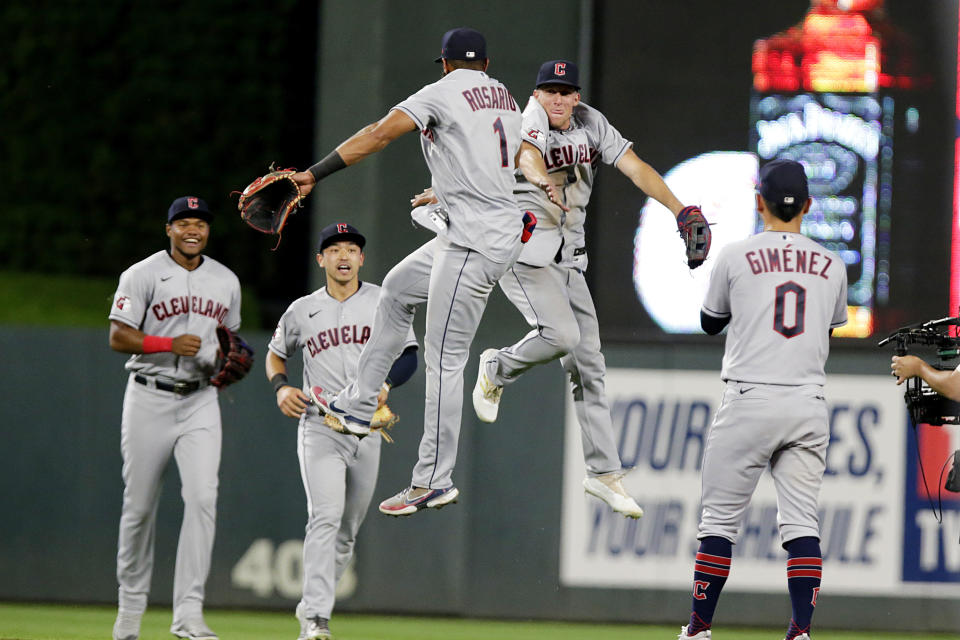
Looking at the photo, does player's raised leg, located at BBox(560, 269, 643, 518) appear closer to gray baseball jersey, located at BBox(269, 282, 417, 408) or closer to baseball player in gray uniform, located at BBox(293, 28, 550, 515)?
baseball player in gray uniform, located at BBox(293, 28, 550, 515)

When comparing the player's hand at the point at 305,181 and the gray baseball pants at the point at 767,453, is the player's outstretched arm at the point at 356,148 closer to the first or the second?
the player's hand at the point at 305,181

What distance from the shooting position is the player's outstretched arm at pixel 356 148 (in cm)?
523

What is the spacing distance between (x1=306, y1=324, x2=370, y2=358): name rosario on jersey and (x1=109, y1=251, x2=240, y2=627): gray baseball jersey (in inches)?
21.2

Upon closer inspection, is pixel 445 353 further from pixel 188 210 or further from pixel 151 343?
pixel 188 210

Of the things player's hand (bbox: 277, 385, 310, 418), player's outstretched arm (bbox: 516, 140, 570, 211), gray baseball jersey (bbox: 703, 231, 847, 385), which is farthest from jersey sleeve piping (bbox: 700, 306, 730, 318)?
player's hand (bbox: 277, 385, 310, 418)

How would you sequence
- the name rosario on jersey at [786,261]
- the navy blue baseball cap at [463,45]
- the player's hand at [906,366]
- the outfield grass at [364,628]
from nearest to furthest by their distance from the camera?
the name rosario on jersey at [786,261] < the player's hand at [906,366] < the navy blue baseball cap at [463,45] < the outfield grass at [364,628]

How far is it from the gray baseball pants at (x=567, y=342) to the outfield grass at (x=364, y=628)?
106 inches

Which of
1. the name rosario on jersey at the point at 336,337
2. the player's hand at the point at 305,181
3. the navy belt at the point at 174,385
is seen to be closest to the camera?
the player's hand at the point at 305,181

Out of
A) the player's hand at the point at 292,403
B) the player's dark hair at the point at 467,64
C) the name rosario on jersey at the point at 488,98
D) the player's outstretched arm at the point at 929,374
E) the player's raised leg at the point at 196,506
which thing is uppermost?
the player's dark hair at the point at 467,64

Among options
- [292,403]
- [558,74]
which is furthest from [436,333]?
→ [292,403]

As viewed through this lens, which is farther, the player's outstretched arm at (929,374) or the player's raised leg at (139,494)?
the player's raised leg at (139,494)

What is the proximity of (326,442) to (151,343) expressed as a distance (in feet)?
3.44

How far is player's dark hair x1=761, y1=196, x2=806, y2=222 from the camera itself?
17.6 ft

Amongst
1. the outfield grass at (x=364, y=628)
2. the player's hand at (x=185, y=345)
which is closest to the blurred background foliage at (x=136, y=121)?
the outfield grass at (x=364, y=628)
